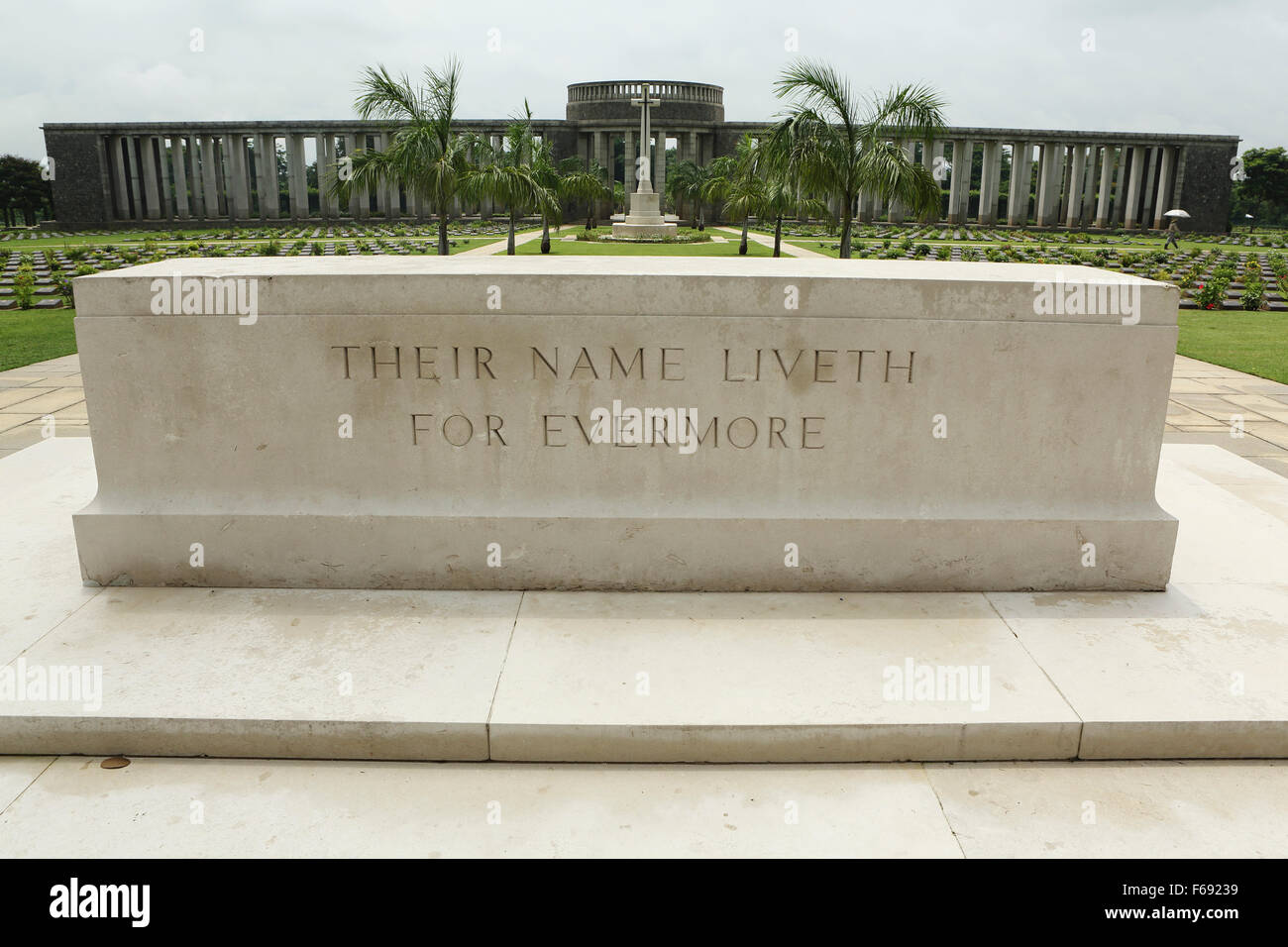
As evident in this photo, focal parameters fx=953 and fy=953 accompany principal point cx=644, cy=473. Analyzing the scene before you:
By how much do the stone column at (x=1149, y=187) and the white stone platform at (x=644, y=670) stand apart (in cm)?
7357

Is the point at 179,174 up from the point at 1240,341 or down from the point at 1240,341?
up

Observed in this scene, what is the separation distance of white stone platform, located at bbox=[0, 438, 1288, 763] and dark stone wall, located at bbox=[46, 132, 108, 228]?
243 feet

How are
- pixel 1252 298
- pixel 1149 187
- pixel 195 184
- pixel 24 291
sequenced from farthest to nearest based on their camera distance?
pixel 195 184
pixel 1149 187
pixel 1252 298
pixel 24 291

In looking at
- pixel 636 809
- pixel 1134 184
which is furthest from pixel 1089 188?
pixel 636 809

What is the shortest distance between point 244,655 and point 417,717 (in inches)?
35.3

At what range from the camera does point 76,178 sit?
6662 cm

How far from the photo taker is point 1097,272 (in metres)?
4.63

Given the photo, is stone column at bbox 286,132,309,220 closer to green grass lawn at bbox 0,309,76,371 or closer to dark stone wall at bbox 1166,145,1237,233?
green grass lawn at bbox 0,309,76,371

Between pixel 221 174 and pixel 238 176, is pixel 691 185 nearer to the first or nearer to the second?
pixel 238 176

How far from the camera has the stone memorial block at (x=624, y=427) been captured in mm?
4133

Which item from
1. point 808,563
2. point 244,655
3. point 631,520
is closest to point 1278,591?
point 808,563

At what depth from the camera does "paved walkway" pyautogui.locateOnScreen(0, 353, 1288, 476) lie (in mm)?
7723

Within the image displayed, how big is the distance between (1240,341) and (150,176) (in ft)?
237

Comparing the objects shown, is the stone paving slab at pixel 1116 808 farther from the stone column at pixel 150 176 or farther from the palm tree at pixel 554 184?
the stone column at pixel 150 176
